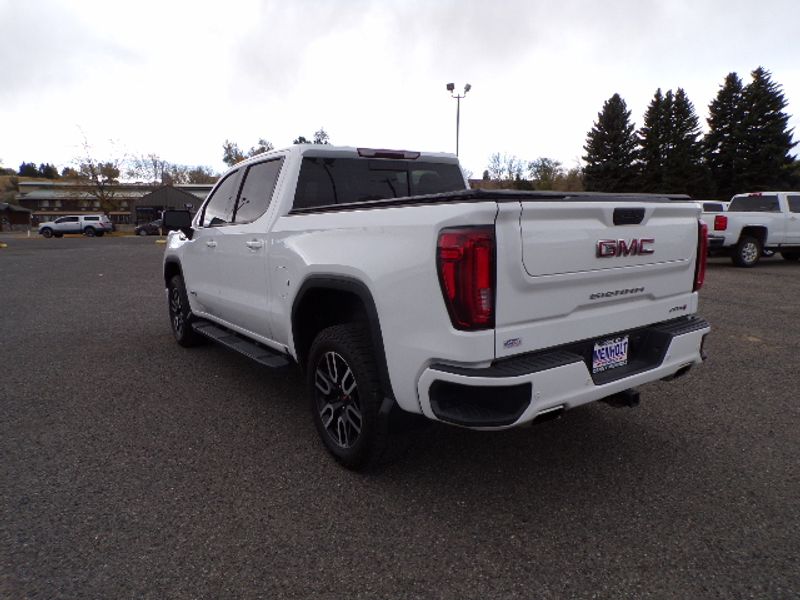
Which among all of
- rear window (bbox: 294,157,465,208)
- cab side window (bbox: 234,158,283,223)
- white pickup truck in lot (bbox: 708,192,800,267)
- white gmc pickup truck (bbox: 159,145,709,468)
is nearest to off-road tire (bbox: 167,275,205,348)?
cab side window (bbox: 234,158,283,223)

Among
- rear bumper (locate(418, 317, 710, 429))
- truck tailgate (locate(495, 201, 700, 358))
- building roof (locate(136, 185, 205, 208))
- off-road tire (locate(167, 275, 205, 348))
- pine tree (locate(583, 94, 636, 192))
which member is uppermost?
pine tree (locate(583, 94, 636, 192))

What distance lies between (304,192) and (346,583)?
2.55 metres

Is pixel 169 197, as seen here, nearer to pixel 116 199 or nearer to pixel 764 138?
pixel 116 199

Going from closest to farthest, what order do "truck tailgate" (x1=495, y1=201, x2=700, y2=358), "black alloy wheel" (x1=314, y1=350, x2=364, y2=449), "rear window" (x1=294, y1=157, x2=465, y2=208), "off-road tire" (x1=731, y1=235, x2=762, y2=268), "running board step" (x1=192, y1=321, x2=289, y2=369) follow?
1. "truck tailgate" (x1=495, y1=201, x2=700, y2=358)
2. "black alloy wheel" (x1=314, y1=350, x2=364, y2=449)
3. "running board step" (x1=192, y1=321, x2=289, y2=369)
4. "rear window" (x1=294, y1=157, x2=465, y2=208)
5. "off-road tire" (x1=731, y1=235, x2=762, y2=268)

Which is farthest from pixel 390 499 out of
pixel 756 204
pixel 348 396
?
pixel 756 204

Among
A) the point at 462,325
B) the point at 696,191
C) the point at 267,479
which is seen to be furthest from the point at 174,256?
the point at 696,191

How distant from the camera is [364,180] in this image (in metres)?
3.97

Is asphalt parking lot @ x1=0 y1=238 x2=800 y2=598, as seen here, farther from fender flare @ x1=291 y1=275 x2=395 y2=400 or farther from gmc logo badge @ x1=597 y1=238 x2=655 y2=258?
gmc logo badge @ x1=597 y1=238 x2=655 y2=258

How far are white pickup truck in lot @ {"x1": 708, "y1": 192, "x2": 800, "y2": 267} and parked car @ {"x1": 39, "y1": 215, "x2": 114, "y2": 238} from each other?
153ft

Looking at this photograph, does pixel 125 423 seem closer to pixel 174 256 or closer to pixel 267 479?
pixel 267 479

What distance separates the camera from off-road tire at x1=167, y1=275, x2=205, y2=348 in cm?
564

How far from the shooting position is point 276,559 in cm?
227

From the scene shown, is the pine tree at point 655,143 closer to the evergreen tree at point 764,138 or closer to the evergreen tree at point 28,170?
the evergreen tree at point 764,138

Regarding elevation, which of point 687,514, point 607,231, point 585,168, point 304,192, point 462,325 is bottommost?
point 687,514
